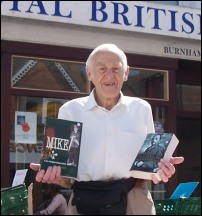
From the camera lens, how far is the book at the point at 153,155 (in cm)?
243

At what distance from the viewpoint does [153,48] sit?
7.45 meters

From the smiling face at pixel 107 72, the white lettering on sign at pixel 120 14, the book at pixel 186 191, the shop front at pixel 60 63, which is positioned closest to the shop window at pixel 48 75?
the shop front at pixel 60 63

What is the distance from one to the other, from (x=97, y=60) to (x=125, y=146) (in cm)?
48

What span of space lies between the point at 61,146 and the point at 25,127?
14.9 feet

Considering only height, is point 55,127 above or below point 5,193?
above

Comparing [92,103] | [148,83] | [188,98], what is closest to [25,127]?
[148,83]

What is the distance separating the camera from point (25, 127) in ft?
22.6

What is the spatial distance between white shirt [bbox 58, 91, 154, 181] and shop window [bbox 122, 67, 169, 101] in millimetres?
4687

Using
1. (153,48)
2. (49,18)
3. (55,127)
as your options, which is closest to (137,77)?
(153,48)

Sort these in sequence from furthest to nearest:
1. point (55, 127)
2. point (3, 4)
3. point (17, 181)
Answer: point (3, 4) < point (17, 181) < point (55, 127)

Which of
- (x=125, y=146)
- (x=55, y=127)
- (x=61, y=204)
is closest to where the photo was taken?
(x=55, y=127)

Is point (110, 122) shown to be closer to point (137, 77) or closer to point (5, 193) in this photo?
point (5, 193)

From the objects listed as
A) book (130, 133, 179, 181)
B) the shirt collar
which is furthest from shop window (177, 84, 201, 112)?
book (130, 133, 179, 181)

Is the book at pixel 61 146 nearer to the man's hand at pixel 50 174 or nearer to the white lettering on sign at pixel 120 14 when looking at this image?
the man's hand at pixel 50 174
